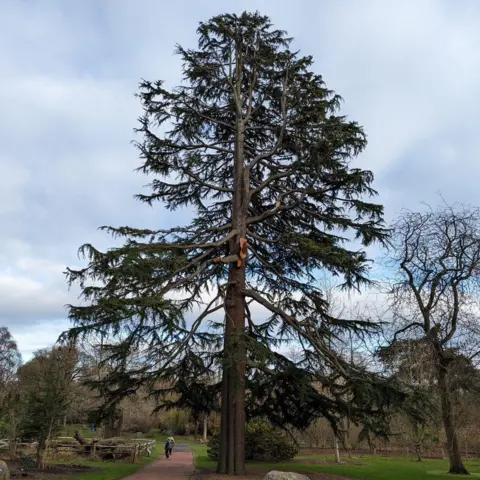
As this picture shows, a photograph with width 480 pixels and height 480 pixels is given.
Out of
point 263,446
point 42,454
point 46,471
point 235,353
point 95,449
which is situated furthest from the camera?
point 263,446

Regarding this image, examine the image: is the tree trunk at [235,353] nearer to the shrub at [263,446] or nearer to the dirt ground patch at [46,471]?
the dirt ground patch at [46,471]

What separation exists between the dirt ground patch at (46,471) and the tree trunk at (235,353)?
570cm

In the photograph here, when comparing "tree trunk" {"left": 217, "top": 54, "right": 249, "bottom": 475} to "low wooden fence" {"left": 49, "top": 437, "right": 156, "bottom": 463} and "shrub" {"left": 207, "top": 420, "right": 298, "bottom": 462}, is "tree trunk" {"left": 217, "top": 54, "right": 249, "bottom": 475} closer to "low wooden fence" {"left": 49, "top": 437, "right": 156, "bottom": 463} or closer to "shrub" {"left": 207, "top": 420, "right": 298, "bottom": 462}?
"shrub" {"left": 207, "top": 420, "right": 298, "bottom": 462}

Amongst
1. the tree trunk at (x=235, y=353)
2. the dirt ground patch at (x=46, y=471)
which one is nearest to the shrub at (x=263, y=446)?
the dirt ground patch at (x=46, y=471)

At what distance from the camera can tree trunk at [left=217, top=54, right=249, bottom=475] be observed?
42.9 ft

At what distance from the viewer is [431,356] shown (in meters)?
16.8

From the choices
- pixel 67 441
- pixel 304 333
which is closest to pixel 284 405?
pixel 304 333

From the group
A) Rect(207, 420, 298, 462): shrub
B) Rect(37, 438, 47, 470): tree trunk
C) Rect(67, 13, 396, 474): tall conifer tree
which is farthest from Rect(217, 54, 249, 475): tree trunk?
Rect(207, 420, 298, 462): shrub

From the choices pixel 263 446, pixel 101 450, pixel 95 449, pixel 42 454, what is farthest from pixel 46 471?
pixel 263 446

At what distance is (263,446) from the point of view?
24.2 m

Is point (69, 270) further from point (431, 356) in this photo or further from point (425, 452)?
point (425, 452)

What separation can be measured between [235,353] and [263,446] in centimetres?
1375

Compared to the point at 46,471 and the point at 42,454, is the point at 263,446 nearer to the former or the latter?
the point at 42,454

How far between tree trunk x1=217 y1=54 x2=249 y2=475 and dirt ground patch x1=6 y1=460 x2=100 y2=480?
5702mm
